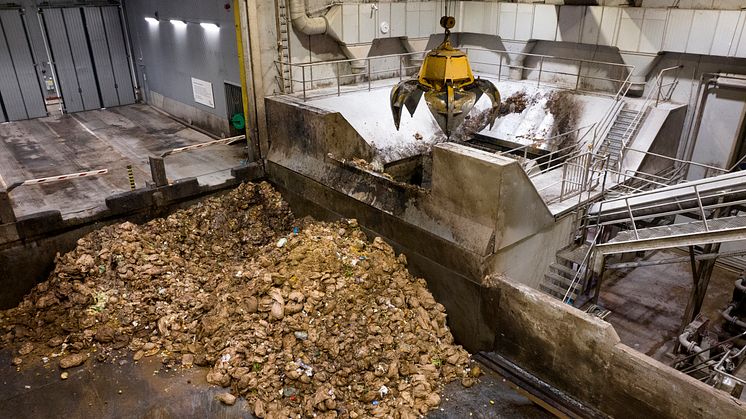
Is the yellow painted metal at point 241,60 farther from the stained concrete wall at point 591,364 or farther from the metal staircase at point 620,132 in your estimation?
the metal staircase at point 620,132

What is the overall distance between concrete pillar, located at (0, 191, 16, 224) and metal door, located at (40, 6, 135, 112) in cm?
839

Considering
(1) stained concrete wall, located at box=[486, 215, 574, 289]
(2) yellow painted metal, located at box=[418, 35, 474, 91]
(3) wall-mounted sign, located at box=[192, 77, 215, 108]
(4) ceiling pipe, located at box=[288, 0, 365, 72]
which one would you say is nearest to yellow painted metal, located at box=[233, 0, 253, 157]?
(4) ceiling pipe, located at box=[288, 0, 365, 72]

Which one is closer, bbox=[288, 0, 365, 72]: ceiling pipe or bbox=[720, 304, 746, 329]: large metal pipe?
bbox=[720, 304, 746, 329]: large metal pipe

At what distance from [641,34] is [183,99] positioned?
11565mm

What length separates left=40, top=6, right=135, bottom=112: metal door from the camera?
47.3ft

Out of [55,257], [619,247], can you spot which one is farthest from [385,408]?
[55,257]

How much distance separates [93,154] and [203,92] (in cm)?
305

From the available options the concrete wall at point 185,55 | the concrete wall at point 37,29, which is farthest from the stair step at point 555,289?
the concrete wall at point 37,29

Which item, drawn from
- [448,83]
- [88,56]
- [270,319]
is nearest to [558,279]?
[448,83]

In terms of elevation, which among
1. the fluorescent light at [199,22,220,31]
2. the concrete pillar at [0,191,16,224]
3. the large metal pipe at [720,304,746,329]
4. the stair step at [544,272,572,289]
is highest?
the fluorescent light at [199,22,220,31]

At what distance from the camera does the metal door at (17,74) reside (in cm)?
1351

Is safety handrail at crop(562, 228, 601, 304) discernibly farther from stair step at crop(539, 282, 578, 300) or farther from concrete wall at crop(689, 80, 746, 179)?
concrete wall at crop(689, 80, 746, 179)

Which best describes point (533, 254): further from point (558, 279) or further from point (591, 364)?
point (591, 364)

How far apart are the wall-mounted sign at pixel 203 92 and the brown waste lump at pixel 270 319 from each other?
4.88m
